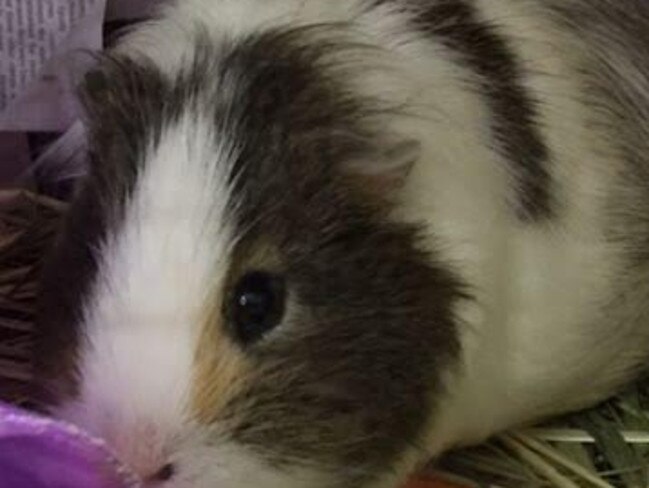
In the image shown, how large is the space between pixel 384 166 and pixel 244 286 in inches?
8.4

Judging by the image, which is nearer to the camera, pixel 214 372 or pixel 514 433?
pixel 214 372

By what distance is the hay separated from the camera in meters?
2.08

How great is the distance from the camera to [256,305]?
1590 mm

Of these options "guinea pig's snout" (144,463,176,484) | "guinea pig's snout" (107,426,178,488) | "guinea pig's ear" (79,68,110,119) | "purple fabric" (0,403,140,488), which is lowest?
"guinea pig's snout" (144,463,176,484)

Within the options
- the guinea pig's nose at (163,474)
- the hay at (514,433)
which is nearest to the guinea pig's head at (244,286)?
the guinea pig's nose at (163,474)

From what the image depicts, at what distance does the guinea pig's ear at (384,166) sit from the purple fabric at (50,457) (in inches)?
16.2

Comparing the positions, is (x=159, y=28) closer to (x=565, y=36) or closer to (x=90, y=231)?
(x=90, y=231)

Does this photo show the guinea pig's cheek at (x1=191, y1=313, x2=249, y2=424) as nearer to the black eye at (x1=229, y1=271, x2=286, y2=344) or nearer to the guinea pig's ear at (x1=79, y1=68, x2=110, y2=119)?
the black eye at (x1=229, y1=271, x2=286, y2=344)

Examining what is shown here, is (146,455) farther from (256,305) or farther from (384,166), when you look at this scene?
(384,166)

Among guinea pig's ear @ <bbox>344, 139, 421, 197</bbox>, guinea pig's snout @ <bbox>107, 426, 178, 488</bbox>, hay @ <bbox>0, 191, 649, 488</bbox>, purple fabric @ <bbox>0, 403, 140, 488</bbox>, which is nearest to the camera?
purple fabric @ <bbox>0, 403, 140, 488</bbox>

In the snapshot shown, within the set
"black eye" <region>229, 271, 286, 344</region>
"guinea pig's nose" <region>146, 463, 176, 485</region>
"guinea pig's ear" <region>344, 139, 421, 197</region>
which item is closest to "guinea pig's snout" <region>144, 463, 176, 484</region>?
"guinea pig's nose" <region>146, 463, 176, 485</region>

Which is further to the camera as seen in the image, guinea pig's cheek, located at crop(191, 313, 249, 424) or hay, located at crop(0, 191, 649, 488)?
hay, located at crop(0, 191, 649, 488)

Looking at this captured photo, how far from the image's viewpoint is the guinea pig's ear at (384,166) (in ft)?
5.56

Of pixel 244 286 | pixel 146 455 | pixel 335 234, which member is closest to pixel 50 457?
pixel 146 455
